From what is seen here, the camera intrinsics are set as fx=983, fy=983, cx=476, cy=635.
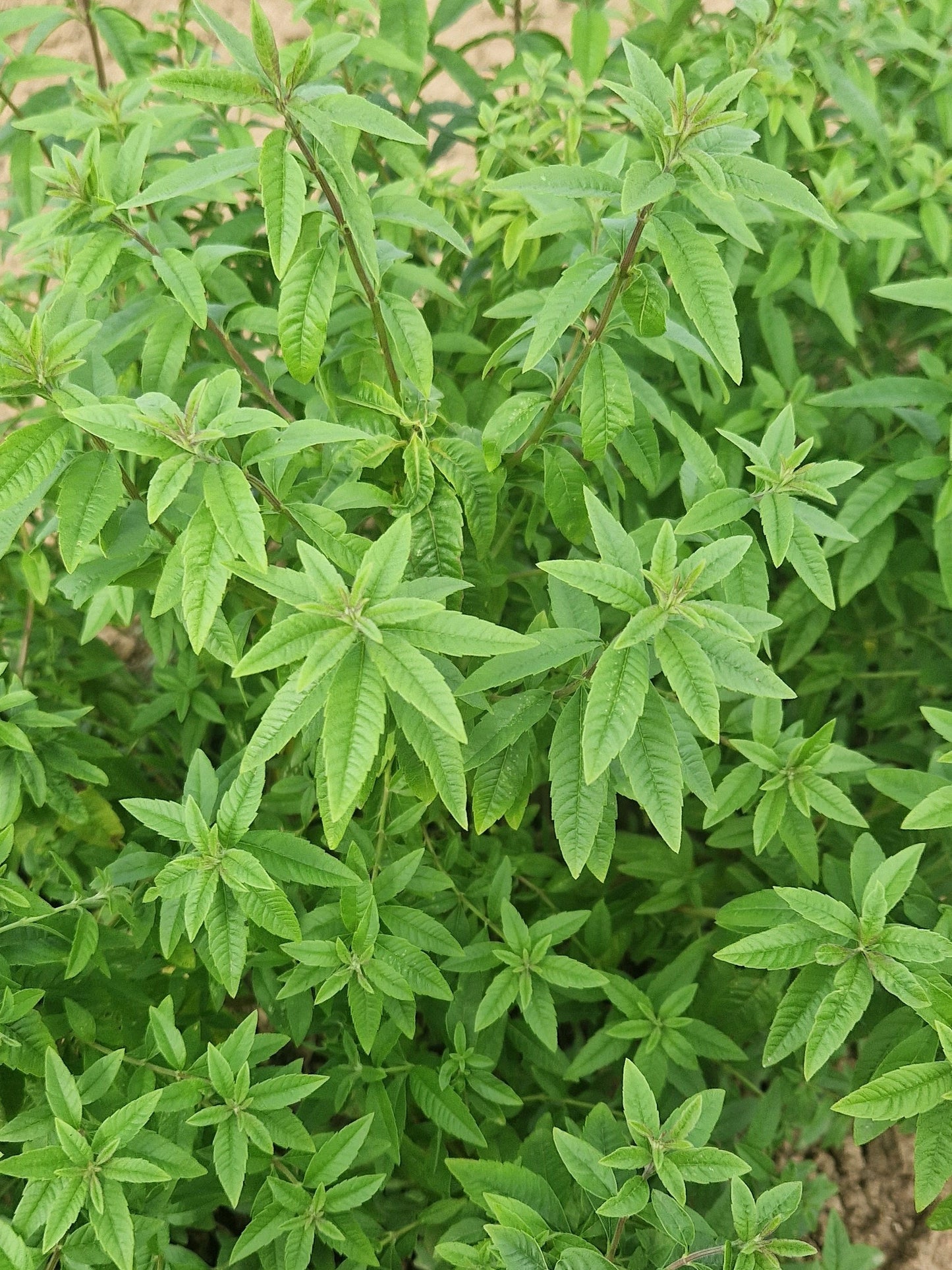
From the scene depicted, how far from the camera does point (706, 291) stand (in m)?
1.26

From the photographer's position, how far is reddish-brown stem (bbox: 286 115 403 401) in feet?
4.16

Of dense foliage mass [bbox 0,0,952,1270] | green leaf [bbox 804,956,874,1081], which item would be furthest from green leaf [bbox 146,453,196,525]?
green leaf [bbox 804,956,874,1081]

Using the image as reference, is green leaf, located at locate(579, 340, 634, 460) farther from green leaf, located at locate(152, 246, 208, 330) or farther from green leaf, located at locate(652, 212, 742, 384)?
green leaf, located at locate(152, 246, 208, 330)

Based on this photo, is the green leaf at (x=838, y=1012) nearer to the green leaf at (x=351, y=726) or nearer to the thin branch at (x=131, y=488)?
the green leaf at (x=351, y=726)

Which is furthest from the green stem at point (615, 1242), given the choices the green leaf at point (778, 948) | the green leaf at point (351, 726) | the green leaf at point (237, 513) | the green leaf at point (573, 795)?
the green leaf at point (237, 513)

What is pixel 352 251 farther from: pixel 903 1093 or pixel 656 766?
pixel 903 1093

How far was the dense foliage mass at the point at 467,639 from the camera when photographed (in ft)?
4.16

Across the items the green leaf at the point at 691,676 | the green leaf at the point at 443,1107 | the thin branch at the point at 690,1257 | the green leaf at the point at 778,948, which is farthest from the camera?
the green leaf at the point at 443,1107

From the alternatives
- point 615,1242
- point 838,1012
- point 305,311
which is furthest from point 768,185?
point 615,1242

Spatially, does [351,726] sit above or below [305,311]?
below

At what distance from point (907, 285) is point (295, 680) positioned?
4.15 feet

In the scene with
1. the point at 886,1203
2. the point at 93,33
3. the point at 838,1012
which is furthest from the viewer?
the point at 886,1203


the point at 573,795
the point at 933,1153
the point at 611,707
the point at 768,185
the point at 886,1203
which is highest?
the point at 768,185

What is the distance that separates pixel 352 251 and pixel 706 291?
0.52 m
